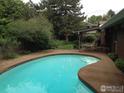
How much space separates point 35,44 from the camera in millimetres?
23484

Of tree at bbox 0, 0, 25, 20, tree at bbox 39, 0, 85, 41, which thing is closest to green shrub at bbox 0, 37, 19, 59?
tree at bbox 0, 0, 25, 20

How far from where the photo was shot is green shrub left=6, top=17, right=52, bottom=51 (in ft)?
67.8

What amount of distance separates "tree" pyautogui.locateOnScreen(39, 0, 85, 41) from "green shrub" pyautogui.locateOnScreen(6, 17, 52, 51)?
725 centimetres

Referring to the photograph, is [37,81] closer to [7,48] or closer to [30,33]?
[7,48]

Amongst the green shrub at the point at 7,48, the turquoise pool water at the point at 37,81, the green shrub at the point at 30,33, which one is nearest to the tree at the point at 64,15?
the green shrub at the point at 30,33

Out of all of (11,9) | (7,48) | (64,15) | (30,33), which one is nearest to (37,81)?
(7,48)

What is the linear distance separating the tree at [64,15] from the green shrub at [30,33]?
23.8 feet

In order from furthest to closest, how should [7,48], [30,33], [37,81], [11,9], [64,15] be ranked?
[64,15], [11,9], [30,33], [7,48], [37,81]

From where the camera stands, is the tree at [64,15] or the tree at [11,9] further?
the tree at [64,15]

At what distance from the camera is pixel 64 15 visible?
32.8 metres

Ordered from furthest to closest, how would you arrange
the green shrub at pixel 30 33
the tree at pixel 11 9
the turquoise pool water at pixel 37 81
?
the tree at pixel 11 9, the green shrub at pixel 30 33, the turquoise pool water at pixel 37 81

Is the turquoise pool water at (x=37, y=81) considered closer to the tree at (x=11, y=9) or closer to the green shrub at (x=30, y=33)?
the green shrub at (x=30, y=33)

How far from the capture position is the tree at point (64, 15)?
103ft

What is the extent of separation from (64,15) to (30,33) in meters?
12.3
